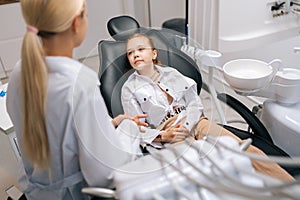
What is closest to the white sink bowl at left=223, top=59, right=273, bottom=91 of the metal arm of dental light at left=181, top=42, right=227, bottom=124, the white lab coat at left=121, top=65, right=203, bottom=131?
the metal arm of dental light at left=181, top=42, right=227, bottom=124

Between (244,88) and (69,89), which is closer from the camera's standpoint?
(69,89)

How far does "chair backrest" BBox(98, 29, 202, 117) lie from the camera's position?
1.33 m

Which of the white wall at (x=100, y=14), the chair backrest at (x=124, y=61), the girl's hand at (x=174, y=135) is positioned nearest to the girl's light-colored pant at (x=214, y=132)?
the girl's hand at (x=174, y=135)

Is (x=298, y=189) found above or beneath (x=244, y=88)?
above

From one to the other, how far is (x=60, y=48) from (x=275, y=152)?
0.95 m

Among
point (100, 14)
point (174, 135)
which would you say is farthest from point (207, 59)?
point (100, 14)

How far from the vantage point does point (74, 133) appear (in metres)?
0.77

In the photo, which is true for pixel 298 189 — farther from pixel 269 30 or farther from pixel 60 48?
pixel 269 30

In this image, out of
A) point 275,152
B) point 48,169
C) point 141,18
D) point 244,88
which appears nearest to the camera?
point 48,169

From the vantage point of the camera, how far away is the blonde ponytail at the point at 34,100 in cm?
67

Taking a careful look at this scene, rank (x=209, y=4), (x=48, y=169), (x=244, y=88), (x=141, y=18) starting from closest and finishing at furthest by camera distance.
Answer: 1. (x=48, y=169)
2. (x=244, y=88)
3. (x=209, y=4)
4. (x=141, y=18)

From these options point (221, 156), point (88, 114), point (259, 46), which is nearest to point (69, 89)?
point (88, 114)

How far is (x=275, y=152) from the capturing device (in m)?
1.18

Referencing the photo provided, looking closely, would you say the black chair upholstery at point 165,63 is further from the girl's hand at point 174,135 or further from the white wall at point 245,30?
the white wall at point 245,30
